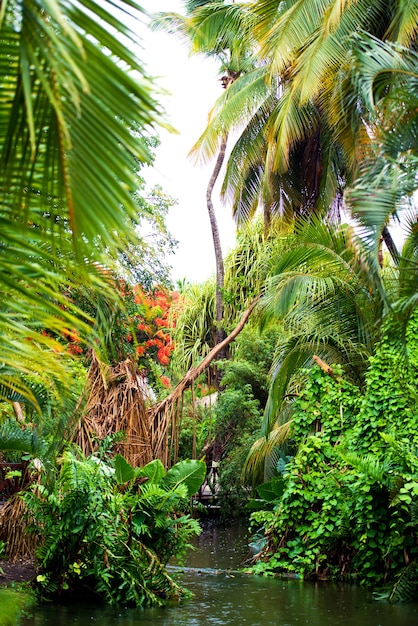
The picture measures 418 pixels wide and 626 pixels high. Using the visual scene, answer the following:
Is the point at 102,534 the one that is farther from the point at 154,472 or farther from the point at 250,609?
the point at 250,609

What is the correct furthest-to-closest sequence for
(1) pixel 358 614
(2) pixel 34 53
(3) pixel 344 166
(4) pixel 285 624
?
(3) pixel 344 166 → (1) pixel 358 614 → (4) pixel 285 624 → (2) pixel 34 53

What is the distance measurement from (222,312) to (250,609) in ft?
44.5

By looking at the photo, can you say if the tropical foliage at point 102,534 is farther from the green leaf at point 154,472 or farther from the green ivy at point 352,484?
the green ivy at point 352,484

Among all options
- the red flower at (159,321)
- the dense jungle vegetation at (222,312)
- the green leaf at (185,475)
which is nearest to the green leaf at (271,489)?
the dense jungle vegetation at (222,312)

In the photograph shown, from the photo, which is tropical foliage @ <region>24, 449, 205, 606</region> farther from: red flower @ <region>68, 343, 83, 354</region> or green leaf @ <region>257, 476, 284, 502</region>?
red flower @ <region>68, 343, 83, 354</region>

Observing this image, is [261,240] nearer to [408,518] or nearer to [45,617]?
[408,518]

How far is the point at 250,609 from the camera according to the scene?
9.17 metres

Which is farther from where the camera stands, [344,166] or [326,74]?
[344,166]

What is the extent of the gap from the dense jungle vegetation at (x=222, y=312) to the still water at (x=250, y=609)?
1.17ft

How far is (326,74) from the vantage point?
15.7m

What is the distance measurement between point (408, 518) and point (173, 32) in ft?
54.4

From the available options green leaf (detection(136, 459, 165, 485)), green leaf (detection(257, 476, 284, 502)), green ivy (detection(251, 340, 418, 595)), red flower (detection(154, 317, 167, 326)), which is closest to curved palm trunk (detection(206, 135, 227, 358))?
red flower (detection(154, 317, 167, 326))

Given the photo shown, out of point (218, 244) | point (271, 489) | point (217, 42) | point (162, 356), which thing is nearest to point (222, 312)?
point (218, 244)

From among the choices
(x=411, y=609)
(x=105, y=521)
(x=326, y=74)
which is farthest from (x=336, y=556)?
(x=326, y=74)
